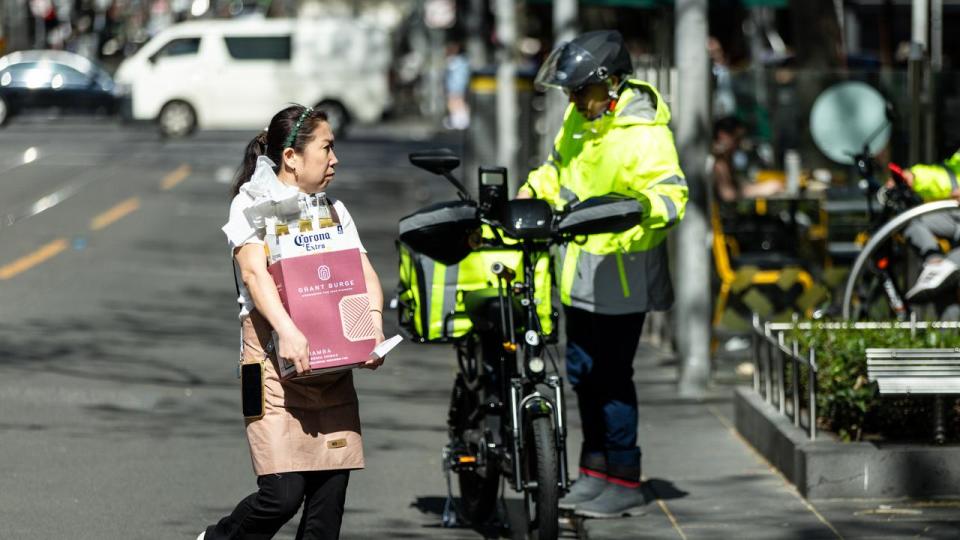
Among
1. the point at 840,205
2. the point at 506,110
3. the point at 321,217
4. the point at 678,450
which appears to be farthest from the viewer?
the point at 506,110

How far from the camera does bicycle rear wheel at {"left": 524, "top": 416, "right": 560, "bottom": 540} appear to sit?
6.36 metres

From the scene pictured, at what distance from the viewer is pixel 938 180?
9344mm

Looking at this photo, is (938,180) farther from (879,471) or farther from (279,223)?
(279,223)

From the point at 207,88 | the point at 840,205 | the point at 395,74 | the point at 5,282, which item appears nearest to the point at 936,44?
the point at 840,205

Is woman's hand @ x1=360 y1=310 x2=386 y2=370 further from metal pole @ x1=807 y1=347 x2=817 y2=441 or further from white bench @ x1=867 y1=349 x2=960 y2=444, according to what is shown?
metal pole @ x1=807 y1=347 x2=817 y2=441

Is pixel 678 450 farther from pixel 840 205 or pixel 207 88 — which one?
pixel 207 88

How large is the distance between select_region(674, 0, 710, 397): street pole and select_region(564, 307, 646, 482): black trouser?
3021mm

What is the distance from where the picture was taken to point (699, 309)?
10.4 meters

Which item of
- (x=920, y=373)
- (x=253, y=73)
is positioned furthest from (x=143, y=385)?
(x=253, y=73)

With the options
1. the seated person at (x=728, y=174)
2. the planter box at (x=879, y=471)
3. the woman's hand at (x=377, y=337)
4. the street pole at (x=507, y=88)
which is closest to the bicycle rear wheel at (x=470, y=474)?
the planter box at (x=879, y=471)

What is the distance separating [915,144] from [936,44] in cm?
559

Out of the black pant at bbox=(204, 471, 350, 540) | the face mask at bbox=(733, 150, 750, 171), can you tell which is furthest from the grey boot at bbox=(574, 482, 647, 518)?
the face mask at bbox=(733, 150, 750, 171)

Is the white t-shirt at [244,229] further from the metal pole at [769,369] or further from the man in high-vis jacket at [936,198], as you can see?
the man in high-vis jacket at [936,198]

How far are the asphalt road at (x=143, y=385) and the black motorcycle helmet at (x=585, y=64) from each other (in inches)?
70.4
